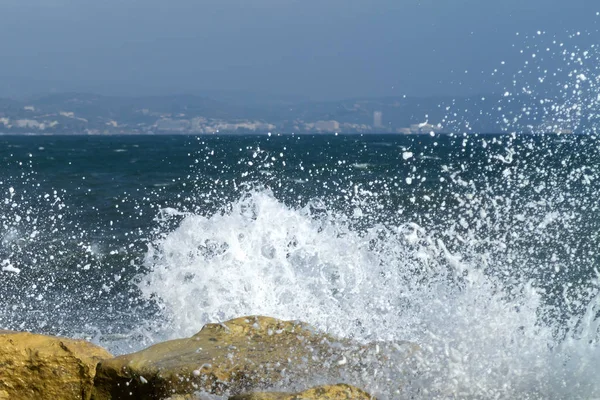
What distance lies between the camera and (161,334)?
7.05 metres

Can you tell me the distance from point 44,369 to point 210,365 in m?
1.24

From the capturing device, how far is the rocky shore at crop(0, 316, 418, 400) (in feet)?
12.6

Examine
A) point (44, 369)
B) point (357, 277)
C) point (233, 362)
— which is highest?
point (233, 362)

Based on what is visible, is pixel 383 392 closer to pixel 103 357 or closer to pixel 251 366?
pixel 251 366

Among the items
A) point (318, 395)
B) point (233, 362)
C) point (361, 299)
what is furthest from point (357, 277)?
point (318, 395)

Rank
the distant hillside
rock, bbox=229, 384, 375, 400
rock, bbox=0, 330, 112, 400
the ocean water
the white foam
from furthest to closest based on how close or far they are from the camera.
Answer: the distant hillside, the ocean water, the white foam, rock, bbox=0, 330, 112, 400, rock, bbox=229, 384, 375, 400

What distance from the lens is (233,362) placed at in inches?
157

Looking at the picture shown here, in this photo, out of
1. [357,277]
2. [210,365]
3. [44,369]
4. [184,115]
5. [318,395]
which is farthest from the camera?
[184,115]

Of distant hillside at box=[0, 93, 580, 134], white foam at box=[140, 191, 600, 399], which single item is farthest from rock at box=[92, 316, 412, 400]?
distant hillside at box=[0, 93, 580, 134]

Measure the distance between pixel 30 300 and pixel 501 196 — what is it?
42.7 ft

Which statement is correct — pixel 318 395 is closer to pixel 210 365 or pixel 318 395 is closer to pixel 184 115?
pixel 210 365

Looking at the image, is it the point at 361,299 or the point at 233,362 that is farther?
the point at 361,299

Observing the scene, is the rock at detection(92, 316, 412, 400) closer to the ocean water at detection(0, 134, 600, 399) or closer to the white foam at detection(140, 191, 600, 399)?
the ocean water at detection(0, 134, 600, 399)

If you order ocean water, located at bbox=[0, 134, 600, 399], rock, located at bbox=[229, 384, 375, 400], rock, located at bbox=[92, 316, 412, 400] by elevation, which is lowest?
ocean water, located at bbox=[0, 134, 600, 399]
